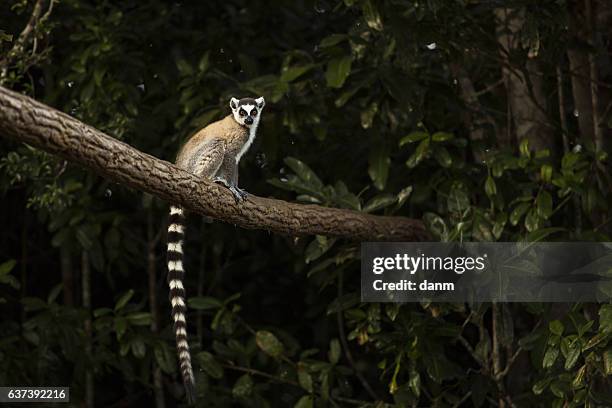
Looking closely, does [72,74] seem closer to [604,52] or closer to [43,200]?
[43,200]

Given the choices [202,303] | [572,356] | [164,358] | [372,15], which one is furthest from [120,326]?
[572,356]

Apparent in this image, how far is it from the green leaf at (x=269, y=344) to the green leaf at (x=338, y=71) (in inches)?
54.2

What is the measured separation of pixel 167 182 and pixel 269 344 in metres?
2.05

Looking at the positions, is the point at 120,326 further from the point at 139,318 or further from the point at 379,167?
the point at 379,167

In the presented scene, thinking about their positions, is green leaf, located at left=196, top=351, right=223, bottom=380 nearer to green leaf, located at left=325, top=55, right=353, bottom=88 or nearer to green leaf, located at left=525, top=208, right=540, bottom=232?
green leaf, located at left=325, top=55, right=353, bottom=88

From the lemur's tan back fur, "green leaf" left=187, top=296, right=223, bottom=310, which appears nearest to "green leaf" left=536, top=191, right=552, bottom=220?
the lemur's tan back fur

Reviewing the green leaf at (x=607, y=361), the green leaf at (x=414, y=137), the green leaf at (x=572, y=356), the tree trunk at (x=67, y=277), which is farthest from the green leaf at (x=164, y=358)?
the green leaf at (x=607, y=361)

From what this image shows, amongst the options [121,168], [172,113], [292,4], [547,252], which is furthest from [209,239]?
[121,168]

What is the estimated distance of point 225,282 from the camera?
680cm

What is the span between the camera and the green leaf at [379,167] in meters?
4.93

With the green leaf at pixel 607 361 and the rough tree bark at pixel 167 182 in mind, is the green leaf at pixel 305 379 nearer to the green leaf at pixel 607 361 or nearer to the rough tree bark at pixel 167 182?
the rough tree bark at pixel 167 182

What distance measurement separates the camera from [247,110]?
15.2 ft

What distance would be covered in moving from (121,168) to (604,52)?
2774 mm

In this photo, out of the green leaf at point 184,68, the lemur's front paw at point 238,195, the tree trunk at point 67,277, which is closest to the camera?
the lemur's front paw at point 238,195
